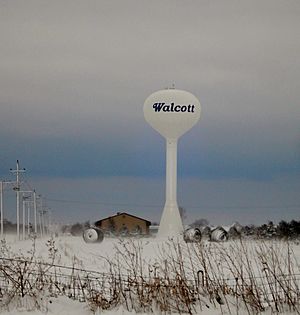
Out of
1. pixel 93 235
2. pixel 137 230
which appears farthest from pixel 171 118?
pixel 93 235

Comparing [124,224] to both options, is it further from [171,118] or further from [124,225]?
[171,118]

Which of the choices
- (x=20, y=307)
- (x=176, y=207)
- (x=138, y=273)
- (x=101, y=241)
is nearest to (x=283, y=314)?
(x=138, y=273)

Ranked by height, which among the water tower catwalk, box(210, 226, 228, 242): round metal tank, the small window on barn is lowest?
box(210, 226, 228, 242): round metal tank

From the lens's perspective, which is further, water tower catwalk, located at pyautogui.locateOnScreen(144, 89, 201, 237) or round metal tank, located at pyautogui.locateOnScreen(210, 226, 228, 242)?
water tower catwalk, located at pyautogui.locateOnScreen(144, 89, 201, 237)

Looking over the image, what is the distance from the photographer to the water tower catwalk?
10016mm

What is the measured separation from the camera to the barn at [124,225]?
310 inches

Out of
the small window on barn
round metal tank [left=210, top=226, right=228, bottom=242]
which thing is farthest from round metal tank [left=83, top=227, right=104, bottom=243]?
round metal tank [left=210, top=226, right=228, bottom=242]

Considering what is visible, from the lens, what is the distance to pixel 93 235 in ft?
27.1

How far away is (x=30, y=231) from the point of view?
7070 millimetres

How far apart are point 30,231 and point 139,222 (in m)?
1.87

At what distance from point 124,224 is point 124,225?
0.03 metres

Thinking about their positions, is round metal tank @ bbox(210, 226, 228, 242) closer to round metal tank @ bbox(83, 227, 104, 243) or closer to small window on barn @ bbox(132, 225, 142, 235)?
small window on barn @ bbox(132, 225, 142, 235)

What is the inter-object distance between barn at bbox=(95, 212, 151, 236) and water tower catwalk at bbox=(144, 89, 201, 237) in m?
1.43

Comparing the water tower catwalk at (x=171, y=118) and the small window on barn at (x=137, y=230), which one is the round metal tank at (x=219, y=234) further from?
the water tower catwalk at (x=171, y=118)
